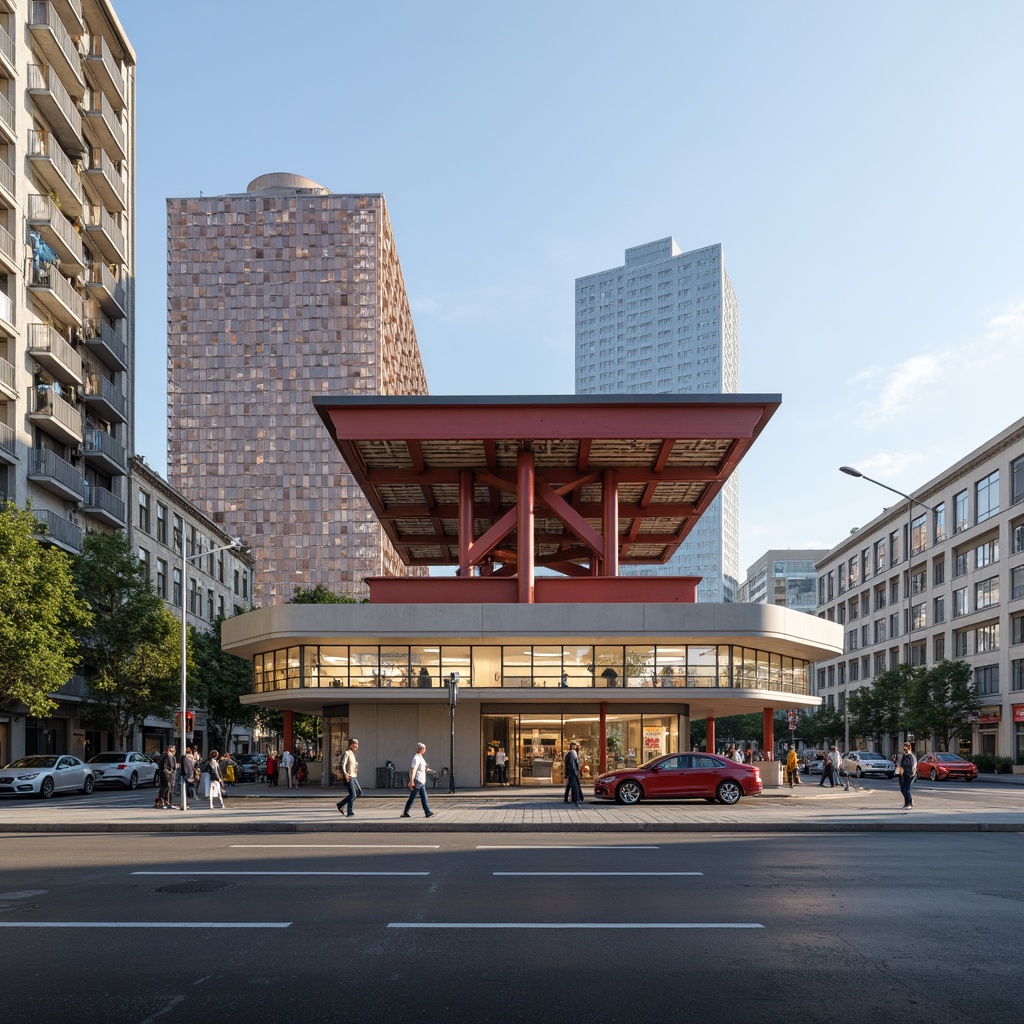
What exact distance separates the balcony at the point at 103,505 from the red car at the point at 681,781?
3769 centimetres

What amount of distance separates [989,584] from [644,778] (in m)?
51.1

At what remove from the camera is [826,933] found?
1098 centimetres

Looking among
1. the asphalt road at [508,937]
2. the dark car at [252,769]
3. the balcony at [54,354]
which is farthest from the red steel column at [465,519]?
the asphalt road at [508,937]

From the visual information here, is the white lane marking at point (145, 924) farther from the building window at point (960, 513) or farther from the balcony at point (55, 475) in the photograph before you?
the building window at point (960, 513)

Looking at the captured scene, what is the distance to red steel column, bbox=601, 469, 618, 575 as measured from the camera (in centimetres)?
4131

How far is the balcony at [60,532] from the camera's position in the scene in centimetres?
5234

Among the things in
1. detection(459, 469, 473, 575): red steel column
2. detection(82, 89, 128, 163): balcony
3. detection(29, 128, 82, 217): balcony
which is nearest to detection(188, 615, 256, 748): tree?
detection(29, 128, 82, 217): balcony

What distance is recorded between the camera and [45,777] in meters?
39.1

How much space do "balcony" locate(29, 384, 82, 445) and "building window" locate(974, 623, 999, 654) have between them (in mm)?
57367

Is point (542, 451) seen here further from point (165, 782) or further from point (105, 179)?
point (105, 179)

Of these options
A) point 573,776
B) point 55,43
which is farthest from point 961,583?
point 55,43

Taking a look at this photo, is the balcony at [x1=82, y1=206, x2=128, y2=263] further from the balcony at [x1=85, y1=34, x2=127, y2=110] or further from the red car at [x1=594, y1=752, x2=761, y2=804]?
the red car at [x1=594, y1=752, x2=761, y2=804]

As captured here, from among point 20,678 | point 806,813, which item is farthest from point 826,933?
point 20,678

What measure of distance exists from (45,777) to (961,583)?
63.2m
